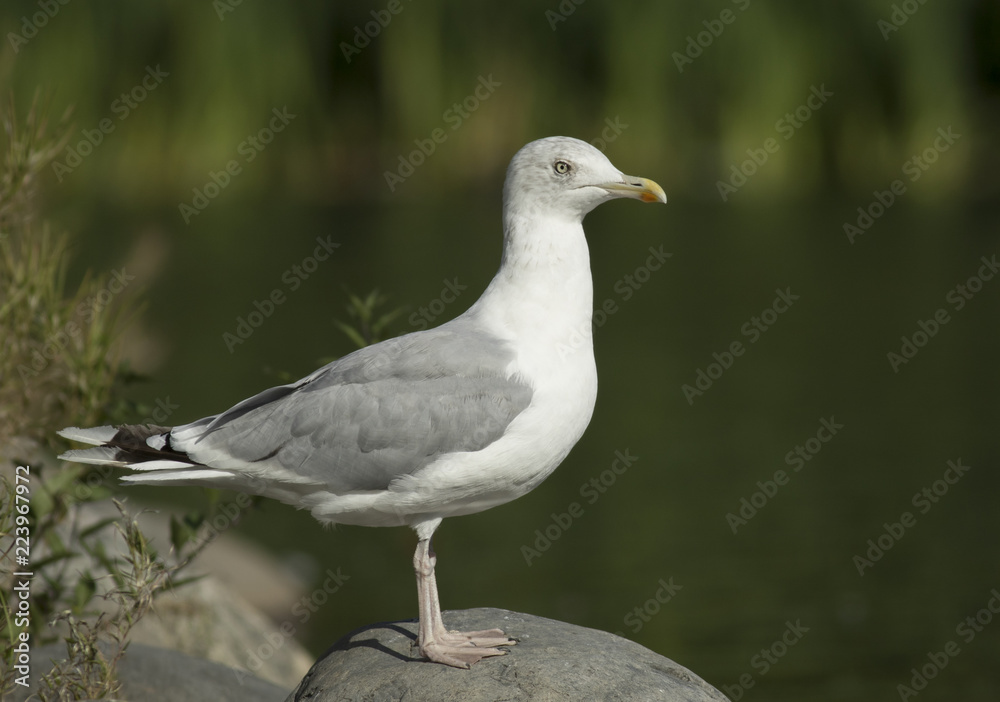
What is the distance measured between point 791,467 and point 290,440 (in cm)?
756

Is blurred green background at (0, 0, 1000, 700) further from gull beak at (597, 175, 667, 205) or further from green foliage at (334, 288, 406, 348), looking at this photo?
gull beak at (597, 175, 667, 205)

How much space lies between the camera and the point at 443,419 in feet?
15.5

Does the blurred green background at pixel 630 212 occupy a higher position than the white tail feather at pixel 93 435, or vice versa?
the blurred green background at pixel 630 212

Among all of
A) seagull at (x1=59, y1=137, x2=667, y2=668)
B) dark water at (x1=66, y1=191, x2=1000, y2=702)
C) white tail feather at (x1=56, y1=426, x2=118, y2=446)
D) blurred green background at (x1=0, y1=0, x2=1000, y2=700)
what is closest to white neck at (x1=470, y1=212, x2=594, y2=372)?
seagull at (x1=59, y1=137, x2=667, y2=668)

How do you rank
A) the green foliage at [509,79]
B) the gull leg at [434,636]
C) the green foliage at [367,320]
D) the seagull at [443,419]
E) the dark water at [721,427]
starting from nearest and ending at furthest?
the seagull at [443,419] → the gull leg at [434,636] → the green foliage at [367,320] → the dark water at [721,427] → the green foliage at [509,79]

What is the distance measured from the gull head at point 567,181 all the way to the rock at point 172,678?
253 centimetres

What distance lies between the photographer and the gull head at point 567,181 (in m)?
4.88

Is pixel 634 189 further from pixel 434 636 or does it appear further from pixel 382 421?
pixel 434 636

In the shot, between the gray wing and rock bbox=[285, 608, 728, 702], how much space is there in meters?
0.74

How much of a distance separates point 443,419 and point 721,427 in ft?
27.0

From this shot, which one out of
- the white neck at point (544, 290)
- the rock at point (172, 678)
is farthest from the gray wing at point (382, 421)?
the rock at point (172, 678)

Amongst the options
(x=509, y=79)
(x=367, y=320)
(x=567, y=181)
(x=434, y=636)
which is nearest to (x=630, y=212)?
(x=509, y=79)

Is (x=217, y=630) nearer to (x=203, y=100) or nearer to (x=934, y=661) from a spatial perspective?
(x=934, y=661)

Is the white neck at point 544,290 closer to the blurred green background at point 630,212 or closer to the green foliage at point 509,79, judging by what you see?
the blurred green background at point 630,212
